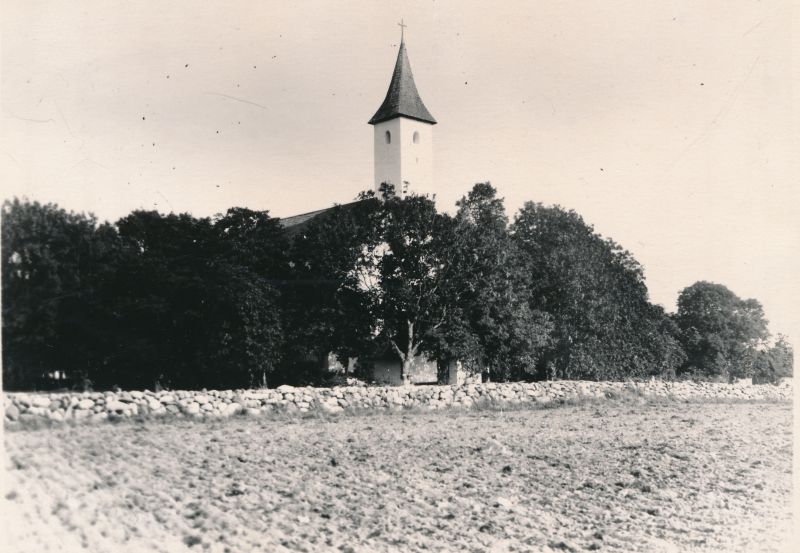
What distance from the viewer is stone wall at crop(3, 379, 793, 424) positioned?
13664mm

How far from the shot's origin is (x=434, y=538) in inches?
321

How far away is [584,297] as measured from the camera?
38.7 m

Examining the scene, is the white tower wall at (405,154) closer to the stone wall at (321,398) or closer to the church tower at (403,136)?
the church tower at (403,136)

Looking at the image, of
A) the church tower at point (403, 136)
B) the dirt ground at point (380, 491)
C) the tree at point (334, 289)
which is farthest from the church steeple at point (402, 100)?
the dirt ground at point (380, 491)

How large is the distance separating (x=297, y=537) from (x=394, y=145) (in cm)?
3619

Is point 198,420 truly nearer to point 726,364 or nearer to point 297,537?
point 297,537

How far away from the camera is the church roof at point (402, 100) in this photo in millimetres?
41781

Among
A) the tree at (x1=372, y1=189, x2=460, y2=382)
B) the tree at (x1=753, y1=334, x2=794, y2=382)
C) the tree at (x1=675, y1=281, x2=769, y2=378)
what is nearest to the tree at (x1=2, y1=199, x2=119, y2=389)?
the tree at (x1=372, y1=189, x2=460, y2=382)

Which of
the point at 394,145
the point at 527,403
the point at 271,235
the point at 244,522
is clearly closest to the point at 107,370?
the point at 271,235

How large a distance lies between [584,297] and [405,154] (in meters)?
14.5

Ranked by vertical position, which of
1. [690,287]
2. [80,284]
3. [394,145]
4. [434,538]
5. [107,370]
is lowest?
[434,538]

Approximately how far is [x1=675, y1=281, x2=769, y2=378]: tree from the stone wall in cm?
2224

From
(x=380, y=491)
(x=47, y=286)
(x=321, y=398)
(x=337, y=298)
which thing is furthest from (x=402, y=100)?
(x=380, y=491)

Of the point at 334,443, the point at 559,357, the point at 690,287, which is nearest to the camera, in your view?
the point at 334,443
